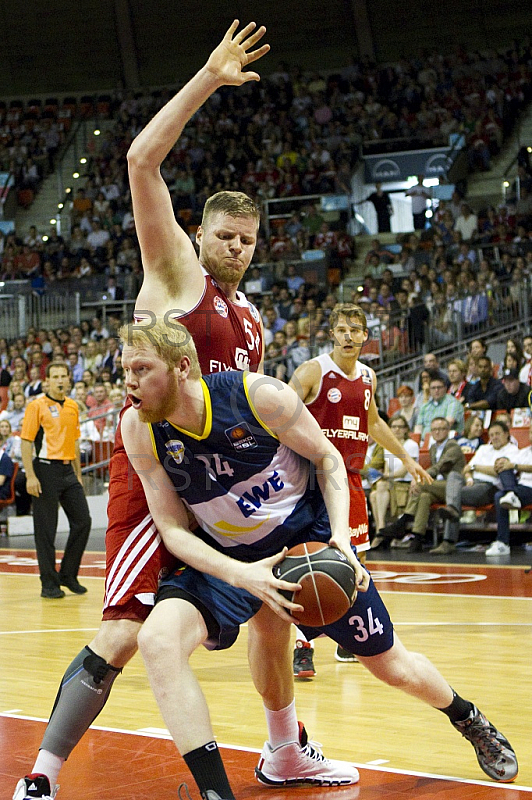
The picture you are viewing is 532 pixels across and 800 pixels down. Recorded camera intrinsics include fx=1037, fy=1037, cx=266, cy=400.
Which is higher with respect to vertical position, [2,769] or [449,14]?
[449,14]

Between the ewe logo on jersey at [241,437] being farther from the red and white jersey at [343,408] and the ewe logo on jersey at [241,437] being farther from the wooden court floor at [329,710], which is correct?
the red and white jersey at [343,408]

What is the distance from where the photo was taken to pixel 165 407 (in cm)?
317

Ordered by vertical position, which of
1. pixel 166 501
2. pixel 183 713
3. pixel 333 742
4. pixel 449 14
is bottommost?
pixel 333 742

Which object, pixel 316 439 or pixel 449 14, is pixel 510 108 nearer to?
pixel 449 14

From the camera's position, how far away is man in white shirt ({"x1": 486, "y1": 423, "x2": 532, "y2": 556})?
33.7 feet

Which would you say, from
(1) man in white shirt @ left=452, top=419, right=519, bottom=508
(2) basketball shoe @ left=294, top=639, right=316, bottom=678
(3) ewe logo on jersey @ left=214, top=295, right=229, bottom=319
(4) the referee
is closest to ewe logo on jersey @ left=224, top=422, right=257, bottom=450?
(3) ewe logo on jersey @ left=214, top=295, right=229, bottom=319

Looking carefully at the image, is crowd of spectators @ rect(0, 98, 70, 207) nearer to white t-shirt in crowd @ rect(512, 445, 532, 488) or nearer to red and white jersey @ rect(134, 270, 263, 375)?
white t-shirt in crowd @ rect(512, 445, 532, 488)

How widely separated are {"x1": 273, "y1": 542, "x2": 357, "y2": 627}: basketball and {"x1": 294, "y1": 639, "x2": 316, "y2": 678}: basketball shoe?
8.21 feet

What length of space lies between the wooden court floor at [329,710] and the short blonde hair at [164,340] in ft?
4.72

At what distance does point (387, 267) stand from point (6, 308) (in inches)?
289

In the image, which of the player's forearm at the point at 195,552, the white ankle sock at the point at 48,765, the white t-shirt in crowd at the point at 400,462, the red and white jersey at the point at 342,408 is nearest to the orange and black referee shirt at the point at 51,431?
the red and white jersey at the point at 342,408

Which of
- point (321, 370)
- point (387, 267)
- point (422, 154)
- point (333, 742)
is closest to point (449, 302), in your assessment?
point (387, 267)

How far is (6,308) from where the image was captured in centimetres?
1978

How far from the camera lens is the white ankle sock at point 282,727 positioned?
12.0 ft
